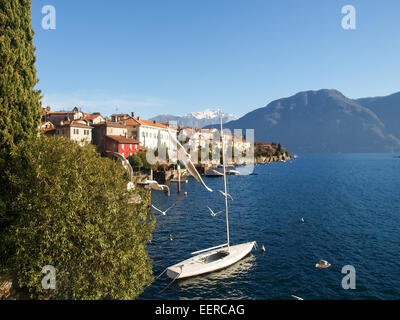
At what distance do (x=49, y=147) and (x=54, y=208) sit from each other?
5.74 metres

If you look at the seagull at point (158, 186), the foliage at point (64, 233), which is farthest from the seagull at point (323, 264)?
the seagull at point (158, 186)

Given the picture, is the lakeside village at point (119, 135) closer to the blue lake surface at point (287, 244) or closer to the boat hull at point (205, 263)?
the blue lake surface at point (287, 244)

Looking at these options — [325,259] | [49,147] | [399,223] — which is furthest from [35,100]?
[399,223]

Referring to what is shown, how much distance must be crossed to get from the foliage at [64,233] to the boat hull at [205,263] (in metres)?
10.4

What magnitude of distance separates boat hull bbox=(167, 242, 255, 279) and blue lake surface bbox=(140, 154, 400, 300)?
2.23ft

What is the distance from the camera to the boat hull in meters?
30.8

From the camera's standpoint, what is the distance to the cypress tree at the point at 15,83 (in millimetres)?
21000

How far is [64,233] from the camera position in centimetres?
1794

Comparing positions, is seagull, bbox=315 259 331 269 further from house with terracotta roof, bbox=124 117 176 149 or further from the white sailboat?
house with terracotta roof, bbox=124 117 176 149

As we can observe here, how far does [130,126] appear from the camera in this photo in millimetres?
126750
